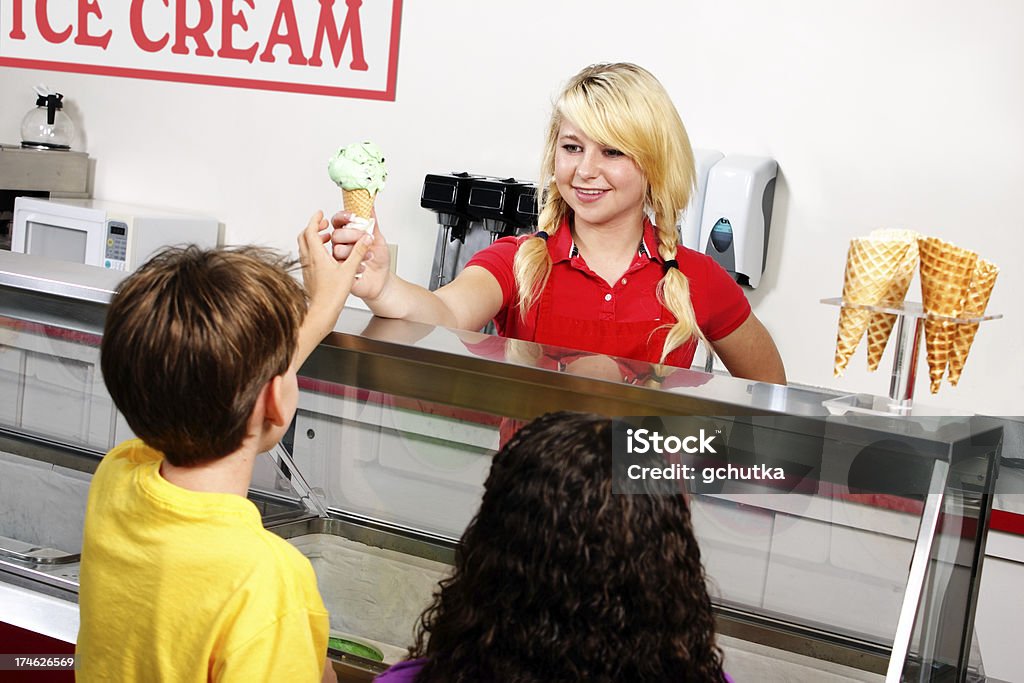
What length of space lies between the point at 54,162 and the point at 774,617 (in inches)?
149

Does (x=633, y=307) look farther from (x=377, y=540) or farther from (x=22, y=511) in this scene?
(x=22, y=511)

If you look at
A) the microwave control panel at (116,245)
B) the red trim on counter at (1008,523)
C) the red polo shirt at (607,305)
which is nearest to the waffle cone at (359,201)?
the red polo shirt at (607,305)

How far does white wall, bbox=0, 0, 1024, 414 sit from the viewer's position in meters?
2.95

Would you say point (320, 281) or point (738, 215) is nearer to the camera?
point (320, 281)

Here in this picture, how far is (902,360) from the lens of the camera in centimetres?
110

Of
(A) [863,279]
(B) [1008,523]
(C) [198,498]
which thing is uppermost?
(A) [863,279]

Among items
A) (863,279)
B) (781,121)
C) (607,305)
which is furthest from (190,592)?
(781,121)

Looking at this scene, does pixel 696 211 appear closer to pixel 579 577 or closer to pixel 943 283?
pixel 943 283

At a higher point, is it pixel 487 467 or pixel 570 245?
pixel 570 245

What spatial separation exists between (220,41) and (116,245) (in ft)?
3.14

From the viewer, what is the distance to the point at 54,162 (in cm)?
411

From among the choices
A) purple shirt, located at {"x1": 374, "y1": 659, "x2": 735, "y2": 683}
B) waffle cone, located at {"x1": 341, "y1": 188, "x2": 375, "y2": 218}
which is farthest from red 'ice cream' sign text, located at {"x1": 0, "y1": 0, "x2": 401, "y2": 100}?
purple shirt, located at {"x1": 374, "y1": 659, "x2": 735, "y2": 683}

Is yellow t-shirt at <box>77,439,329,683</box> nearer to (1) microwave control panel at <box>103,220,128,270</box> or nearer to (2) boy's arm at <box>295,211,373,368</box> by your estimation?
(2) boy's arm at <box>295,211,373,368</box>

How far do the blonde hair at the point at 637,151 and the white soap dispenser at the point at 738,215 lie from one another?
127cm
